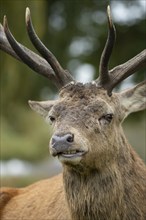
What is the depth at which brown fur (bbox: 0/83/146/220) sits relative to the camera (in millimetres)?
11461

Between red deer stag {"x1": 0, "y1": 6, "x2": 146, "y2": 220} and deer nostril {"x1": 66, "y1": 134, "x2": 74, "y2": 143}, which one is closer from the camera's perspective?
deer nostril {"x1": 66, "y1": 134, "x2": 74, "y2": 143}

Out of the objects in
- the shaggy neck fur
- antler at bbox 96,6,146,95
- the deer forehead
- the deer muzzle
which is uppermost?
antler at bbox 96,6,146,95

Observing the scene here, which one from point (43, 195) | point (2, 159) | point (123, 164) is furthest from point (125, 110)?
point (2, 159)

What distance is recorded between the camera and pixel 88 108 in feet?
38.1

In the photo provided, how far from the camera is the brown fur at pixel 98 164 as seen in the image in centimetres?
1146

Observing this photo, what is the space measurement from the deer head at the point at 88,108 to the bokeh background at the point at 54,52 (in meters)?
16.6

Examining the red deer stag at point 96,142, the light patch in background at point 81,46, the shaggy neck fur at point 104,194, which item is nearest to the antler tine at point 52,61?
the red deer stag at point 96,142

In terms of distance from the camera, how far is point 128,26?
1382 inches

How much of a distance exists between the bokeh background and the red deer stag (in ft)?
54.5

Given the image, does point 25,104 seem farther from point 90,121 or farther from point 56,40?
point 90,121

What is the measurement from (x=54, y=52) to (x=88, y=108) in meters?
24.8

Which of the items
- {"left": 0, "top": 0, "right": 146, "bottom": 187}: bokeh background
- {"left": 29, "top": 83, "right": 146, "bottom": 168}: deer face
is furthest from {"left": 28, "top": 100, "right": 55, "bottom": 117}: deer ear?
{"left": 0, "top": 0, "right": 146, "bottom": 187}: bokeh background

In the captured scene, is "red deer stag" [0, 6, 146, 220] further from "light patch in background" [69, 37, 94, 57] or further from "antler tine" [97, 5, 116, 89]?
"light patch in background" [69, 37, 94, 57]

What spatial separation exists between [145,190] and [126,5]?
2418cm
